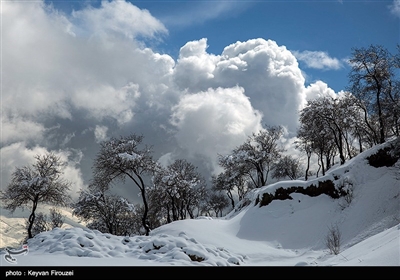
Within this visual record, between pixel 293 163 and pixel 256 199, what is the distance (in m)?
42.7

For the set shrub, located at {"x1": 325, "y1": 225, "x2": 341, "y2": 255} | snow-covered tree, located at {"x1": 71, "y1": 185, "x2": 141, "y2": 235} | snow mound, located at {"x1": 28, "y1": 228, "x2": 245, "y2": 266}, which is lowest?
shrub, located at {"x1": 325, "y1": 225, "x2": 341, "y2": 255}

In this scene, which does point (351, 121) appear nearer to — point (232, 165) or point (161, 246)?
point (232, 165)

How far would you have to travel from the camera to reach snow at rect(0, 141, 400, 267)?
11477 mm

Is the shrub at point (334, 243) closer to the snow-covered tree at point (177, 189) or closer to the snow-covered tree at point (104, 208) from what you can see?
the snow-covered tree at point (177, 189)

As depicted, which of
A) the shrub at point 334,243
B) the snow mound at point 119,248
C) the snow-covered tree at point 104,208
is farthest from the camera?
the snow-covered tree at point 104,208

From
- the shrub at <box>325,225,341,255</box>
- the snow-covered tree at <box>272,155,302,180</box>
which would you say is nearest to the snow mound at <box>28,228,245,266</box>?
the shrub at <box>325,225,341,255</box>

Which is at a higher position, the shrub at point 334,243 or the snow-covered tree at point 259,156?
the snow-covered tree at point 259,156

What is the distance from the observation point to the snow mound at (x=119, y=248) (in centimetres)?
1088

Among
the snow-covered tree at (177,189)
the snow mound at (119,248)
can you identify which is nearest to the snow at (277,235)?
the snow mound at (119,248)

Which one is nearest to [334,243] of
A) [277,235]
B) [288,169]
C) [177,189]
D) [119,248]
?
[277,235]

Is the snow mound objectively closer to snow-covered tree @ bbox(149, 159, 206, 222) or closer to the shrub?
the shrub

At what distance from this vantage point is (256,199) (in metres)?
30.7
